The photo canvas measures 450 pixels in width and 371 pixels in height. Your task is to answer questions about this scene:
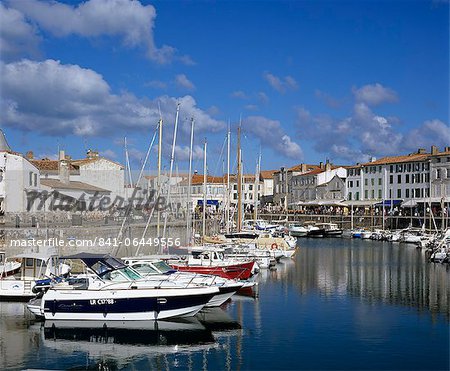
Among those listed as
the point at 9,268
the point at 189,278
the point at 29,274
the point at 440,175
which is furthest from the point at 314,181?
the point at 189,278

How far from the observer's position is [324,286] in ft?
139

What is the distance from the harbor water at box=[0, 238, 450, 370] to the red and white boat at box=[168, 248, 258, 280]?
1.80 m

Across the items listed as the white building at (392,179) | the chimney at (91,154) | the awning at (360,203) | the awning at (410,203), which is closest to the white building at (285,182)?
the white building at (392,179)

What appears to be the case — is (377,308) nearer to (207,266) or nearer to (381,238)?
(207,266)

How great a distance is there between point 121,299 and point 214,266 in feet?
41.3

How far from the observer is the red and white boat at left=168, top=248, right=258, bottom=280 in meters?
38.7

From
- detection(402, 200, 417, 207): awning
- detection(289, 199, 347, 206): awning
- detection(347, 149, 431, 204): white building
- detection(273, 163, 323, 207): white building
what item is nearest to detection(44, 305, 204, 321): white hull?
detection(402, 200, 417, 207): awning

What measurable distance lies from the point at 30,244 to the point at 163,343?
20.8 m

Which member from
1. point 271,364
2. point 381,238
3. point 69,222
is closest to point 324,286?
point 271,364

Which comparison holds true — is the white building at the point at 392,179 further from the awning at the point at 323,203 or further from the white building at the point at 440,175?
→ the awning at the point at 323,203

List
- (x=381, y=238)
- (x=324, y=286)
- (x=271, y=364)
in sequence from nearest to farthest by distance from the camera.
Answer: (x=271, y=364)
(x=324, y=286)
(x=381, y=238)

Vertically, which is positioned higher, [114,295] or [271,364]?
[114,295]

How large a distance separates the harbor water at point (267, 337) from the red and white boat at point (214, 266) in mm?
1800

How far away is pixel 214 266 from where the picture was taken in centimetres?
3975
